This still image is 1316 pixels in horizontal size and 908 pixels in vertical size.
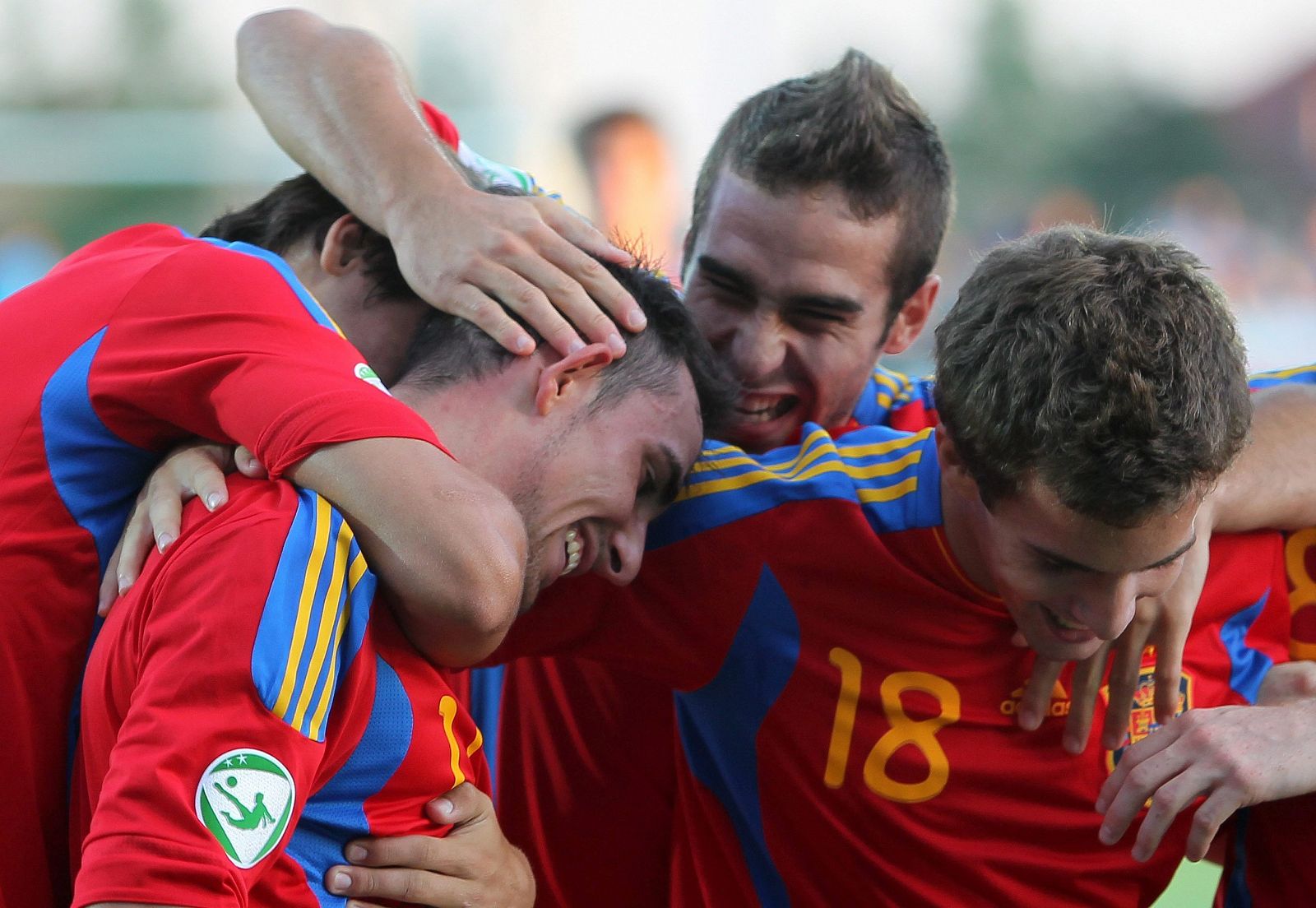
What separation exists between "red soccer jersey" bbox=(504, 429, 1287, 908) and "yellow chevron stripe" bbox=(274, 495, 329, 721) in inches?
27.3

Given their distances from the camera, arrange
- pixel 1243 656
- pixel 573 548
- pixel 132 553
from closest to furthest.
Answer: pixel 132 553 < pixel 573 548 < pixel 1243 656

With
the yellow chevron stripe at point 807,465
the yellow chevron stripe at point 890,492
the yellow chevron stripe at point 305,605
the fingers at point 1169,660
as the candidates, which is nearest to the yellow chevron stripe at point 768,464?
the yellow chevron stripe at point 807,465

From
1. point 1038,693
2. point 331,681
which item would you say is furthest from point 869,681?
point 331,681

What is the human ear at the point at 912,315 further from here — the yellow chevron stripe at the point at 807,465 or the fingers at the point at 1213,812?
the fingers at the point at 1213,812

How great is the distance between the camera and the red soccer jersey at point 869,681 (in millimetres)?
2113

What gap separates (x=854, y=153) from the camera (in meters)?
2.55

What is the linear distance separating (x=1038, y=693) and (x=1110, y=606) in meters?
0.28

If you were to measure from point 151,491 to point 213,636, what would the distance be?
0.40 meters

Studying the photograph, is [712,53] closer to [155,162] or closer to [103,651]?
[155,162]

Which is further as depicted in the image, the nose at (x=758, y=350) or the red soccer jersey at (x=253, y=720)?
the nose at (x=758, y=350)

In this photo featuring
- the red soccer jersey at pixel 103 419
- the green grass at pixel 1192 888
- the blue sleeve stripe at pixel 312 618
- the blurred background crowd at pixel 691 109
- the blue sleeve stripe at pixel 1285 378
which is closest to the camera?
the blue sleeve stripe at pixel 312 618

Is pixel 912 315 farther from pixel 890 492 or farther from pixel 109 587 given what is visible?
pixel 109 587

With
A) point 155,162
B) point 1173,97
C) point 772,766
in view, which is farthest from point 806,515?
point 1173,97

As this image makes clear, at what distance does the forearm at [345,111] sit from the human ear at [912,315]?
946 millimetres
